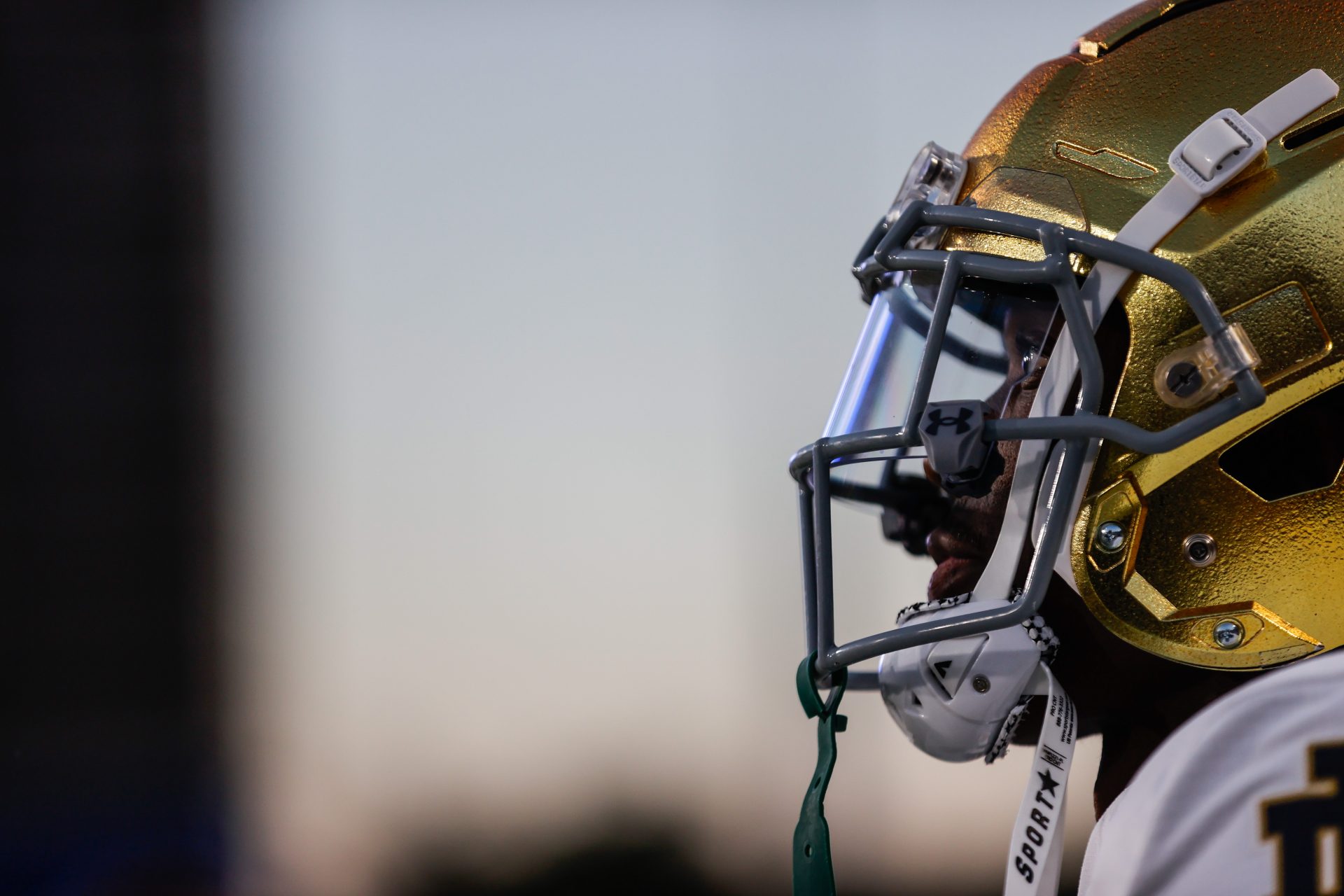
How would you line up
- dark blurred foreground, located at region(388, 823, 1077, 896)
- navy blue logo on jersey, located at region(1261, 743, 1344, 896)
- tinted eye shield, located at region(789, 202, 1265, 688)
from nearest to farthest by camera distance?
navy blue logo on jersey, located at region(1261, 743, 1344, 896)
tinted eye shield, located at region(789, 202, 1265, 688)
dark blurred foreground, located at region(388, 823, 1077, 896)

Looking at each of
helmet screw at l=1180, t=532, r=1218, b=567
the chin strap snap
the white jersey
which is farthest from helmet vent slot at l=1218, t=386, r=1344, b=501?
the chin strap snap

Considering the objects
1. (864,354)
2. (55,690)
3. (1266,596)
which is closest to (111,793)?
(55,690)

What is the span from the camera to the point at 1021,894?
53.4 inches

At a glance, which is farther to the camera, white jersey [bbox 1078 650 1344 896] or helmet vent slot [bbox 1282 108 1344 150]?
helmet vent slot [bbox 1282 108 1344 150]

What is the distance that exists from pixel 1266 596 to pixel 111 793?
6145 mm

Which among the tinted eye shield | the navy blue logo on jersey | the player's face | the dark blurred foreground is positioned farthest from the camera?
the dark blurred foreground

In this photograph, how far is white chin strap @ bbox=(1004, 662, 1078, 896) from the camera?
1348 mm

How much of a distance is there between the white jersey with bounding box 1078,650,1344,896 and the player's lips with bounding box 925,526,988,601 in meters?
0.45

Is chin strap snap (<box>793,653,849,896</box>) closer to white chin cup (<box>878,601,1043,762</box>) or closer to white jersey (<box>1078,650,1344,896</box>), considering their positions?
white chin cup (<box>878,601,1043,762</box>)

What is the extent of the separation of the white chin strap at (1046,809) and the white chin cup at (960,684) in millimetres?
45

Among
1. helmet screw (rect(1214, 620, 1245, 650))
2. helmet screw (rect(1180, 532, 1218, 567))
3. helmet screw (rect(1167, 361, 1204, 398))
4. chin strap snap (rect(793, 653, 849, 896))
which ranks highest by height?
helmet screw (rect(1167, 361, 1204, 398))

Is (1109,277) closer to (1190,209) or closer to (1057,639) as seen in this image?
(1190,209)

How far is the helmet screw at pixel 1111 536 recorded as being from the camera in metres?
1.34

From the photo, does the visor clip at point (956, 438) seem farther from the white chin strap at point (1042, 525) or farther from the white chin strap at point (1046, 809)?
the white chin strap at point (1046, 809)
